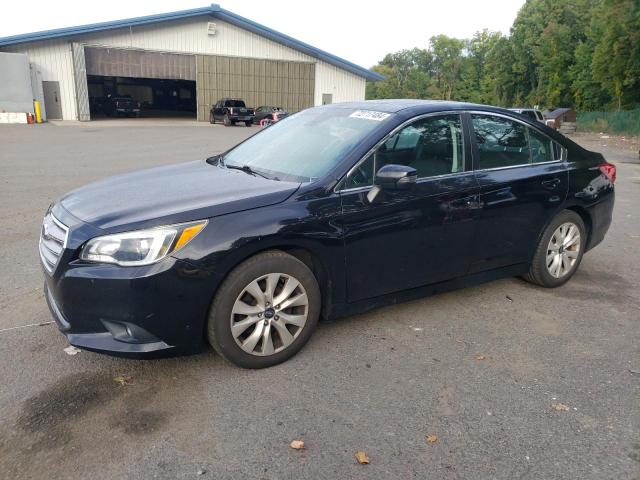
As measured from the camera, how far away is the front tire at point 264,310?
316cm

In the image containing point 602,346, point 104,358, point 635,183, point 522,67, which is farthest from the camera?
point 522,67

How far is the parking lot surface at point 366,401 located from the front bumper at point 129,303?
0.31 metres

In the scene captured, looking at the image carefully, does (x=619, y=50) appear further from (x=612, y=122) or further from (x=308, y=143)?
(x=308, y=143)

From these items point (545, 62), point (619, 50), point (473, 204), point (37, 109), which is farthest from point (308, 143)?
point (545, 62)

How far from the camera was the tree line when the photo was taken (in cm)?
3941

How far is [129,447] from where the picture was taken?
264cm

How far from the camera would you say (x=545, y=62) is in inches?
2410

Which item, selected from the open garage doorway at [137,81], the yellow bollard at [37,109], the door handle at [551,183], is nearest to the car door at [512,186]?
the door handle at [551,183]

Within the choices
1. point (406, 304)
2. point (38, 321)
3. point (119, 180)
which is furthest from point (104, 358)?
point (406, 304)

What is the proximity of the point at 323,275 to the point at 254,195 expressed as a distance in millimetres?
695

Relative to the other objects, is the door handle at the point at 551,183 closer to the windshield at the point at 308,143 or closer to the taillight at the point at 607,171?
the taillight at the point at 607,171

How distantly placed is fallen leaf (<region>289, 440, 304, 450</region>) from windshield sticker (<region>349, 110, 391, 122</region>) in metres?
2.26

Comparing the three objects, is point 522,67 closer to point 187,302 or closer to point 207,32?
point 207,32

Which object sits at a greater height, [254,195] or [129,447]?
[254,195]
